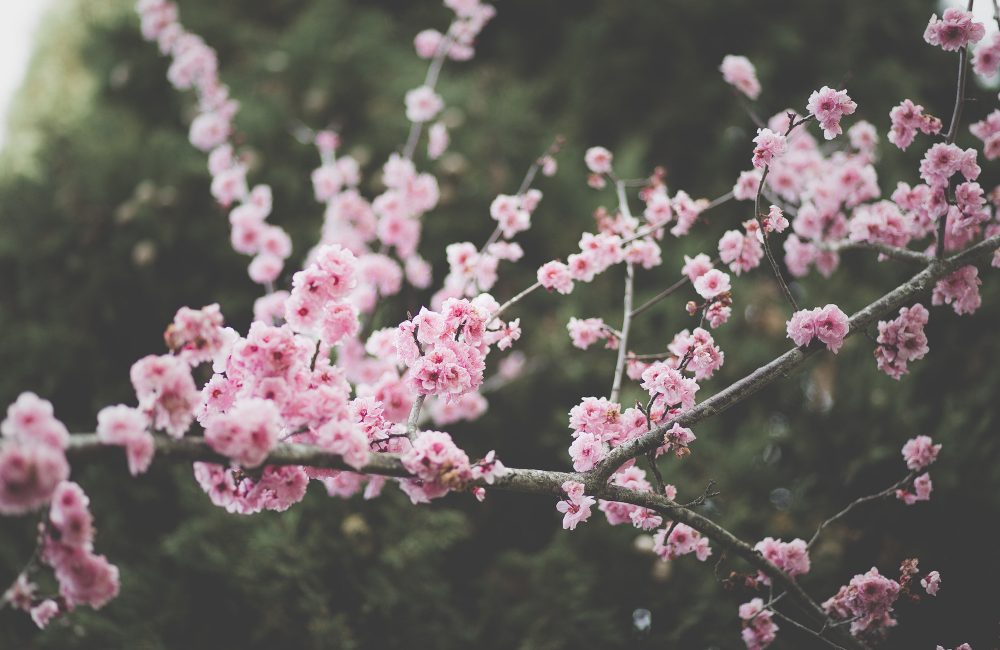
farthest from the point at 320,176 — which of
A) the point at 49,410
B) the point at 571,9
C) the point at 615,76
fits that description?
the point at 571,9

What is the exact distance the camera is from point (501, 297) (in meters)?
3.52

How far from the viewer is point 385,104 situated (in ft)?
12.8

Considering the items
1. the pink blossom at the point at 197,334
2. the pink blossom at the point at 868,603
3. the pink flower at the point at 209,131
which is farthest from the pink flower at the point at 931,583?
the pink flower at the point at 209,131

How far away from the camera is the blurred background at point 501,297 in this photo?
2203 millimetres

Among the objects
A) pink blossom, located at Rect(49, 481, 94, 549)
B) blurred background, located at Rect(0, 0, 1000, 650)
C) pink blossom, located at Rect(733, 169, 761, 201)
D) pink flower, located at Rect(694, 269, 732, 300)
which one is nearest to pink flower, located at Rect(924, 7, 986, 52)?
blurred background, located at Rect(0, 0, 1000, 650)

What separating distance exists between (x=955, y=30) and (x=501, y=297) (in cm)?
240

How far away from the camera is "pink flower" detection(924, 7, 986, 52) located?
142 centimetres

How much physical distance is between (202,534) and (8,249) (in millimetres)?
1997

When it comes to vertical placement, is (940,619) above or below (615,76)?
below

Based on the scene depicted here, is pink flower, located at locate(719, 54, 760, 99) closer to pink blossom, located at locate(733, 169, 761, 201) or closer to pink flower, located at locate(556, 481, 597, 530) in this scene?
pink blossom, located at locate(733, 169, 761, 201)

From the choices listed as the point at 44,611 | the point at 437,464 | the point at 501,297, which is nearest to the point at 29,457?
the point at 44,611

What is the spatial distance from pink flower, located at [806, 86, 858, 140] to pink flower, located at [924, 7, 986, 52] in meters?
0.30

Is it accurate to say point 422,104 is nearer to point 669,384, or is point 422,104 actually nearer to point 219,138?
point 219,138

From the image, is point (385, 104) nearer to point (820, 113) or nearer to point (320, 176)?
point (320, 176)
